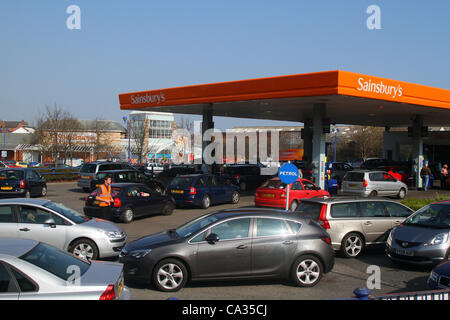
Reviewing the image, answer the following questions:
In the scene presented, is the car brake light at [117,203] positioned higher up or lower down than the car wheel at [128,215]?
higher up

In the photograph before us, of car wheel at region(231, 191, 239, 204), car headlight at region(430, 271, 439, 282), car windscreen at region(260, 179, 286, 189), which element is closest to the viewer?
car headlight at region(430, 271, 439, 282)

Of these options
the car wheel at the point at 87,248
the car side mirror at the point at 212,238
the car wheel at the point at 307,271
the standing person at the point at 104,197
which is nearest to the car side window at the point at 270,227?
the car wheel at the point at 307,271

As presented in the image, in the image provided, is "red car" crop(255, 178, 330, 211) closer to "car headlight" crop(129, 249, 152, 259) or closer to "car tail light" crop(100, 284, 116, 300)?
"car headlight" crop(129, 249, 152, 259)

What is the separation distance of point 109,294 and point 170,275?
2600mm

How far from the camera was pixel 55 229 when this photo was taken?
9203mm

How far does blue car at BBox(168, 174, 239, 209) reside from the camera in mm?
18250

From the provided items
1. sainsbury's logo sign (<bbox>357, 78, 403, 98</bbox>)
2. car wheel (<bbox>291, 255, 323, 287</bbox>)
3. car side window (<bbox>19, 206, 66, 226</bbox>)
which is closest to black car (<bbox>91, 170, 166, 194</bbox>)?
sainsbury's logo sign (<bbox>357, 78, 403, 98</bbox>)

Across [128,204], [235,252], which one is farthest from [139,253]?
[128,204]

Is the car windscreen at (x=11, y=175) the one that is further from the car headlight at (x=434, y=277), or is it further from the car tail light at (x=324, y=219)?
the car headlight at (x=434, y=277)

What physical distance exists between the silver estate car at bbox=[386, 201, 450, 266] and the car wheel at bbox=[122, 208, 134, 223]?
885 cm

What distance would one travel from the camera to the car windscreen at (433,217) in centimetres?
911

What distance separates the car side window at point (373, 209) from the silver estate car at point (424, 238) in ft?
3.34

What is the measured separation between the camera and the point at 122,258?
7695 millimetres
